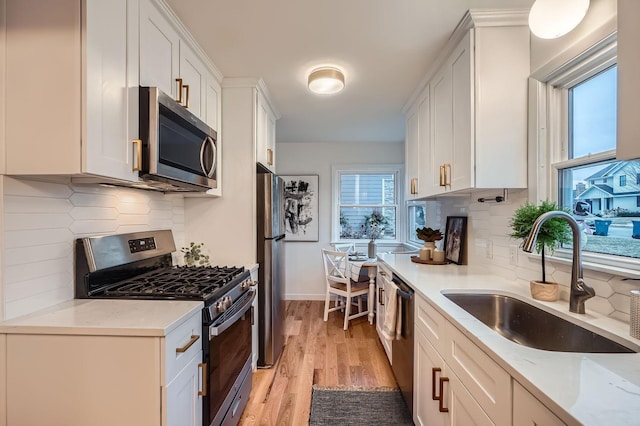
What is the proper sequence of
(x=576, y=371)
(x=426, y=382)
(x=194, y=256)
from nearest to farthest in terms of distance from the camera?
(x=576, y=371) < (x=426, y=382) < (x=194, y=256)

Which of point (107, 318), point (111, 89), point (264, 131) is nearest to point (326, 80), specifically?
point (264, 131)

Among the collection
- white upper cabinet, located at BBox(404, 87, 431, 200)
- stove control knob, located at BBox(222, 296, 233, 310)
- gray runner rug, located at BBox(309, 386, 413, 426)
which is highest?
white upper cabinet, located at BBox(404, 87, 431, 200)

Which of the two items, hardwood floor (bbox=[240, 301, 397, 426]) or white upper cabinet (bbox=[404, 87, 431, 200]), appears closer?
hardwood floor (bbox=[240, 301, 397, 426])

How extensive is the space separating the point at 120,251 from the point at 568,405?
1908 mm

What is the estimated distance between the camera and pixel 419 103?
2.61m

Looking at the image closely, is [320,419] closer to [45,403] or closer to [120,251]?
[45,403]

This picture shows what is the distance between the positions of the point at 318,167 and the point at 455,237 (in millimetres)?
A: 2517

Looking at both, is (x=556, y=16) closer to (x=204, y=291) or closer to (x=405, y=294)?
(x=405, y=294)

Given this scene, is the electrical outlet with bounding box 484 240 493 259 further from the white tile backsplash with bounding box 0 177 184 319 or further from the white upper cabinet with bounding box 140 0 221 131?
the white tile backsplash with bounding box 0 177 184 319

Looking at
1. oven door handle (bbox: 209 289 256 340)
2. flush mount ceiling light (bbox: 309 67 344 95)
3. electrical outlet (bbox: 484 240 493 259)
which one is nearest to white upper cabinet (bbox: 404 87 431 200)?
electrical outlet (bbox: 484 240 493 259)

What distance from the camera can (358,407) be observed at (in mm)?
1985

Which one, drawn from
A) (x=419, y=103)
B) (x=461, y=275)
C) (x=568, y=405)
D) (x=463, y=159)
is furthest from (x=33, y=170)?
(x=419, y=103)

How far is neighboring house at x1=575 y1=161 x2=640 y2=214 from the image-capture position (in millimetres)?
1165

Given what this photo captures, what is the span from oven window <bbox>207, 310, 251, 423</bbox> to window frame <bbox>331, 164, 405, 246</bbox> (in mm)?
2737
